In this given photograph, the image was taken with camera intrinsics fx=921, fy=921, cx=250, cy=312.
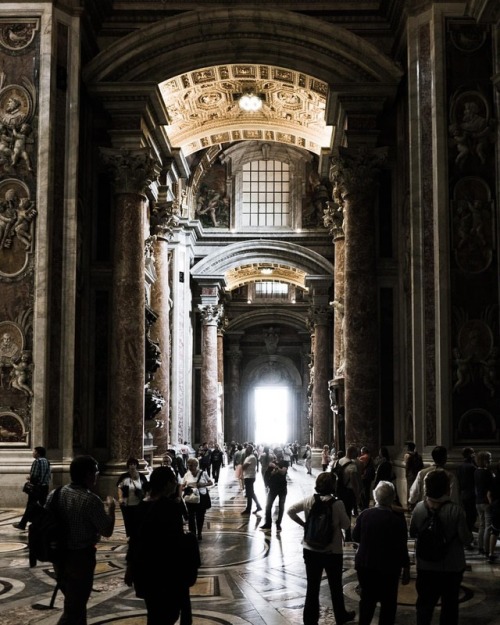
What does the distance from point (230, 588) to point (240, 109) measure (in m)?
15.5

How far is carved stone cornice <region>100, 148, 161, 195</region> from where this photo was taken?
725 inches

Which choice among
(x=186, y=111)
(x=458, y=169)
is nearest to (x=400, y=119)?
(x=458, y=169)

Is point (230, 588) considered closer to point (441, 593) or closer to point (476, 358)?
point (441, 593)

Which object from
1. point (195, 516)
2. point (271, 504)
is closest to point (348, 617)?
point (195, 516)

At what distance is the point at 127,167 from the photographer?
60.5 feet

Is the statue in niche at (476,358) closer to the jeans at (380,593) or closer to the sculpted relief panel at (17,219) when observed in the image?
the sculpted relief panel at (17,219)

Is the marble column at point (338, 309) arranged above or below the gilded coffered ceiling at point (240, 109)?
below

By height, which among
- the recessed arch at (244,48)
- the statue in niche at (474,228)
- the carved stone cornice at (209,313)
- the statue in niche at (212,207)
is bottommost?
the statue in niche at (474,228)

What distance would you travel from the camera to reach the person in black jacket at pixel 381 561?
6.46 metres

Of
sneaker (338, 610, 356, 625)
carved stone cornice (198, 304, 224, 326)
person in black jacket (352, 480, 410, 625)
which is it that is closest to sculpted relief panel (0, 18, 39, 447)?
sneaker (338, 610, 356, 625)

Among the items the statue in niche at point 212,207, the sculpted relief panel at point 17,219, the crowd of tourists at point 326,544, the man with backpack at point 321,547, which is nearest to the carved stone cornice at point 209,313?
the statue in niche at point 212,207

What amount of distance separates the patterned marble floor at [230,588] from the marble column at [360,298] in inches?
179

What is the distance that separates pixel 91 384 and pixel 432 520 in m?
12.5

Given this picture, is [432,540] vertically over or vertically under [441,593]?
over
